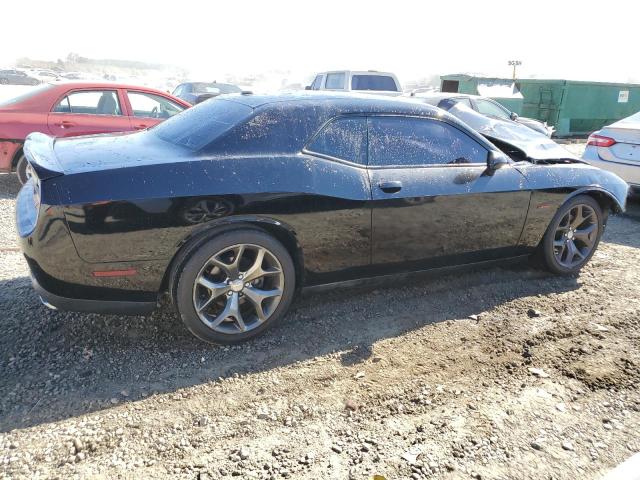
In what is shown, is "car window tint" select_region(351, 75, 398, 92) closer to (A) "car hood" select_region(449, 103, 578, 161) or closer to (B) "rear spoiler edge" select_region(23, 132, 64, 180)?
(A) "car hood" select_region(449, 103, 578, 161)

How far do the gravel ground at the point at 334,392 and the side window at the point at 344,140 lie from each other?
3.67ft

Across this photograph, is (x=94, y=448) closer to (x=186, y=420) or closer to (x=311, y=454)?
(x=186, y=420)

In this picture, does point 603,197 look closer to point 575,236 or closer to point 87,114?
point 575,236

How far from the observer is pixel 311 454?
222cm

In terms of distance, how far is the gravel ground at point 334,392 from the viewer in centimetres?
219

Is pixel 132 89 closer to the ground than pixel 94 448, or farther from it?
farther from it

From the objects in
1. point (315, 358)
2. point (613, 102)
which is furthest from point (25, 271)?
point (613, 102)

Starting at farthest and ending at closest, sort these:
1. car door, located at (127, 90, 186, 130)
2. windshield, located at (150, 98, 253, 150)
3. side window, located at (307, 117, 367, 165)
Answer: car door, located at (127, 90, 186, 130), side window, located at (307, 117, 367, 165), windshield, located at (150, 98, 253, 150)

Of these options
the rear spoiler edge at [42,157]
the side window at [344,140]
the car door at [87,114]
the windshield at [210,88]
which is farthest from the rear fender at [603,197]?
the windshield at [210,88]

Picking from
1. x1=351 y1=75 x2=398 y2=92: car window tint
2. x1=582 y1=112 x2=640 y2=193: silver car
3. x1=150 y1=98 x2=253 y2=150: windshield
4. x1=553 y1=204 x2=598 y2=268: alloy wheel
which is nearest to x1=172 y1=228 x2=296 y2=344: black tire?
x1=150 y1=98 x2=253 y2=150: windshield

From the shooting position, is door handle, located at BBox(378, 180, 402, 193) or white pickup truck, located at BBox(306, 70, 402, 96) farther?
white pickup truck, located at BBox(306, 70, 402, 96)

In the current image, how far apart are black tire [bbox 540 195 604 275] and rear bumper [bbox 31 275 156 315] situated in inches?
125

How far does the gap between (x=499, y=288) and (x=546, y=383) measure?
1.28m

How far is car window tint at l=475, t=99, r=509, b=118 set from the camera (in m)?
9.44
